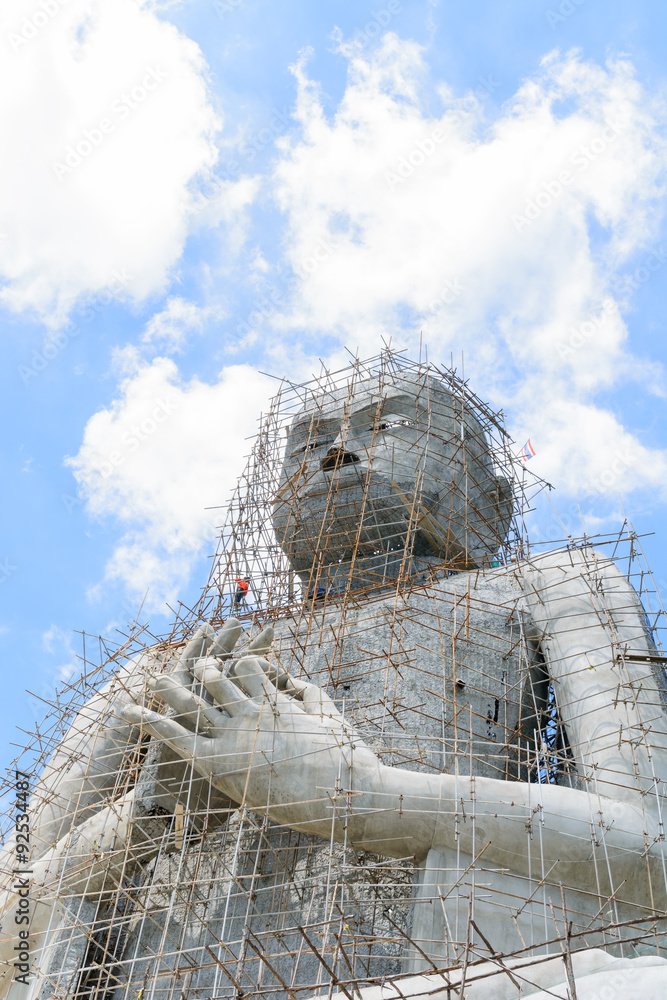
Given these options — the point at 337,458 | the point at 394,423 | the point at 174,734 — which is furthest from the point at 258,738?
the point at 394,423

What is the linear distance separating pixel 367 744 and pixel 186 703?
4.91 feet

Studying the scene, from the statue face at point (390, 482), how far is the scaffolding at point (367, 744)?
0.03 metres

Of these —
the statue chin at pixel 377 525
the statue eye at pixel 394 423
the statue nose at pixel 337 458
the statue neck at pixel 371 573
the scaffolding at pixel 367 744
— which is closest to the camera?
the scaffolding at pixel 367 744

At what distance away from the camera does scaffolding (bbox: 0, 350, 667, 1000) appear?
723 centimetres

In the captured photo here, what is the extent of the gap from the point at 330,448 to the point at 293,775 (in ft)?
16.5

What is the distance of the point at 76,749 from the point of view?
967cm

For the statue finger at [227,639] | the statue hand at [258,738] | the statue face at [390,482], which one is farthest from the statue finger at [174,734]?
the statue face at [390,482]

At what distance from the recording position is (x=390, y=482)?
37.8ft

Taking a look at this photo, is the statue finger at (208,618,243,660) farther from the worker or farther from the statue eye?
the statue eye

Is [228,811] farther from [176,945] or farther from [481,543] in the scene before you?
[481,543]

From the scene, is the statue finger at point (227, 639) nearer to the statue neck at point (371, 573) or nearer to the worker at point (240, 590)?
the statue neck at point (371, 573)

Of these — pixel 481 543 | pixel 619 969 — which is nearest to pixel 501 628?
pixel 481 543

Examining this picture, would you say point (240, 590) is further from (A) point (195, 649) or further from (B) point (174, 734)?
(B) point (174, 734)

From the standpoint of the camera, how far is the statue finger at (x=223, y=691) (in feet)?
25.9
